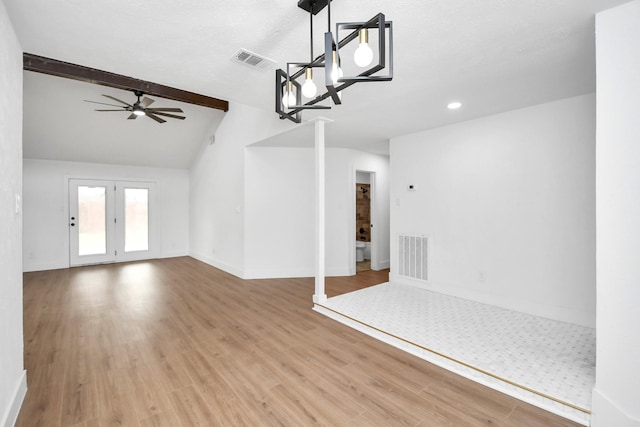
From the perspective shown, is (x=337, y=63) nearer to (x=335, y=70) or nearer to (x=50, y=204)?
(x=335, y=70)

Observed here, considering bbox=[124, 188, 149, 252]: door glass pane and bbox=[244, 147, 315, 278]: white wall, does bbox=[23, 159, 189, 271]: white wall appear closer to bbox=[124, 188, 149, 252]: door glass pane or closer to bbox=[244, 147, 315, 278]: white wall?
bbox=[124, 188, 149, 252]: door glass pane

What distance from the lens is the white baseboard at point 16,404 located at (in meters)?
1.59

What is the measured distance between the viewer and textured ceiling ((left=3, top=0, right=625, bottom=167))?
5.29ft

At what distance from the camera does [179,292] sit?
4359mm

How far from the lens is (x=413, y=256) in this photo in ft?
14.4

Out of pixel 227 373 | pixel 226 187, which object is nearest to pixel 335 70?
pixel 227 373

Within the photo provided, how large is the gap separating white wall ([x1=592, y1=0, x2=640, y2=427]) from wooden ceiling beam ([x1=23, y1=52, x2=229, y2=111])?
15.7 feet

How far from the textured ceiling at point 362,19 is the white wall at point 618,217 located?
25 cm

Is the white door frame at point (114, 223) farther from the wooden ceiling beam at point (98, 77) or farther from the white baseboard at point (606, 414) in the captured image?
the white baseboard at point (606, 414)

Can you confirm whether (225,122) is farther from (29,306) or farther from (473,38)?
(473,38)

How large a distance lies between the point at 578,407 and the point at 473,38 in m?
2.51

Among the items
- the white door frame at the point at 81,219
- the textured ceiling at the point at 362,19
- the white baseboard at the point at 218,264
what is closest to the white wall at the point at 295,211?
the white baseboard at the point at 218,264

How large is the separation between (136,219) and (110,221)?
536mm

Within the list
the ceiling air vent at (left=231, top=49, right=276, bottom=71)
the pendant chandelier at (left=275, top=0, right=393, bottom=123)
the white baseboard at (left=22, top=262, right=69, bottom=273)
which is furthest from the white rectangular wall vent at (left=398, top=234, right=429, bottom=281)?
the white baseboard at (left=22, top=262, right=69, bottom=273)
